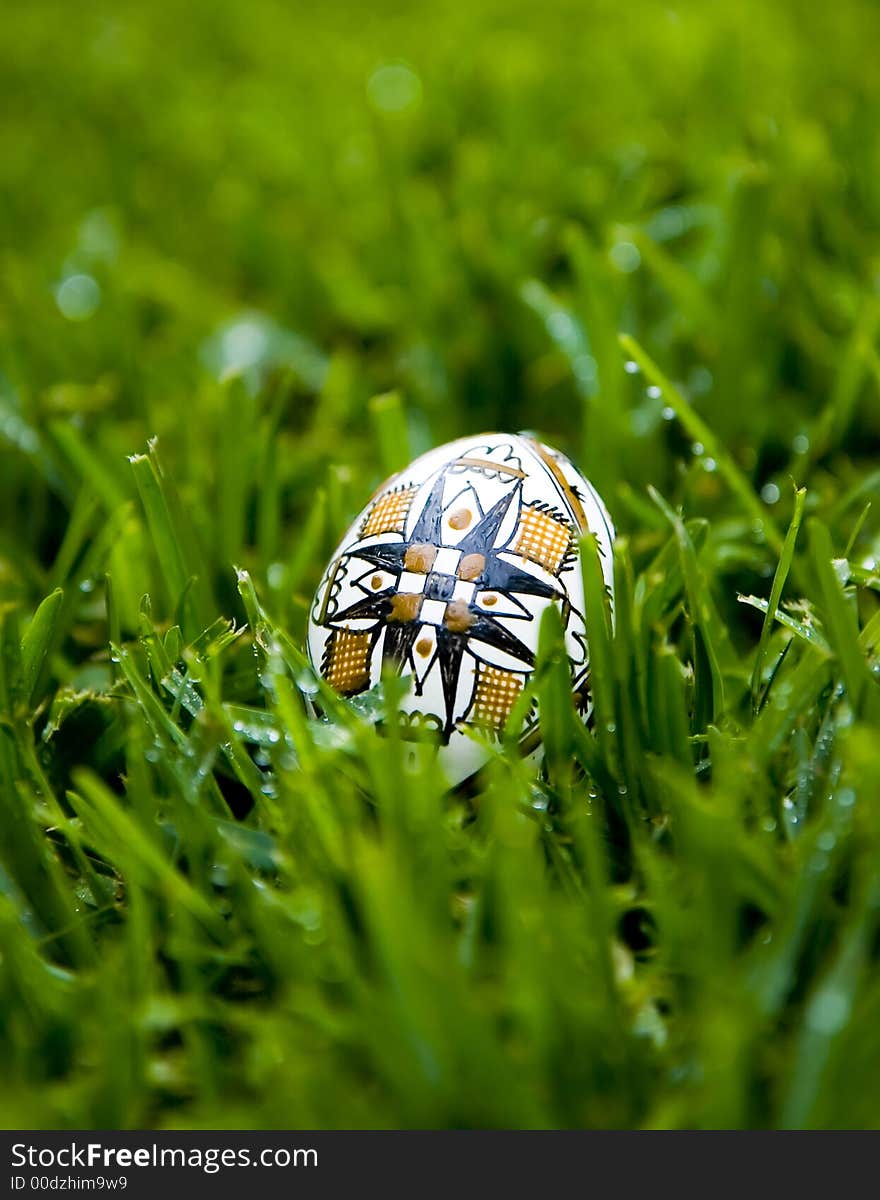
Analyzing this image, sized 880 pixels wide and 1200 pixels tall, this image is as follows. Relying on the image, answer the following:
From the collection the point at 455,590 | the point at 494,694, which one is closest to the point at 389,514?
the point at 455,590

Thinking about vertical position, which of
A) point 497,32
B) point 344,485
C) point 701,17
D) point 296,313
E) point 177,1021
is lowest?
point 177,1021

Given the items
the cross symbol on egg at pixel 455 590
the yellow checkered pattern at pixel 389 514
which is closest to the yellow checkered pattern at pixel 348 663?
the cross symbol on egg at pixel 455 590

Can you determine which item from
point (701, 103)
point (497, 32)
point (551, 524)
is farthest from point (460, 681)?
point (497, 32)

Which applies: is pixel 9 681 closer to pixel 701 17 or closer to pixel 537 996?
pixel 537 996

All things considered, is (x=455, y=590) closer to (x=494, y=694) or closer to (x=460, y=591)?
(x=460, y=591)

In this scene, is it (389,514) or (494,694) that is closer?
(494,694)

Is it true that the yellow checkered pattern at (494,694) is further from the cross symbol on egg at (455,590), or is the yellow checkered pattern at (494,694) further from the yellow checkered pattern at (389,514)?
the yellow checkered pattern at (389,514)

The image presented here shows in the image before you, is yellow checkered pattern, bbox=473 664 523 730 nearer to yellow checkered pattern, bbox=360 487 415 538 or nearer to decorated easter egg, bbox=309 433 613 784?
decorated easter egg, bbox=309 433 613 784
